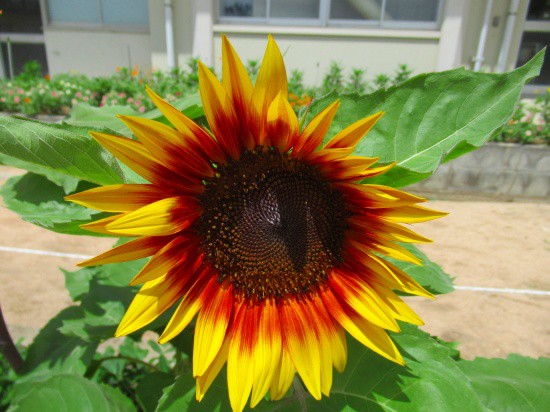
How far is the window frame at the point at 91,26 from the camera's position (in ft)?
24.1

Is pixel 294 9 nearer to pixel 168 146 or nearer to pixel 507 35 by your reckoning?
pixel 507 35

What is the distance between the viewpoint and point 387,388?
0.55 m

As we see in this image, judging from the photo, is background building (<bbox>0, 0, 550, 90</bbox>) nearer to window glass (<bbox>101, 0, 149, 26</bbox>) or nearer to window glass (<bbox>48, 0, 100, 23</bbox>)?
window glass (<bbox>101, 0, 149, 26</bbox>)

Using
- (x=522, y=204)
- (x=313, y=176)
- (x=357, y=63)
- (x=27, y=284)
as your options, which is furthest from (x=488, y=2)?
(x=313, y=176)

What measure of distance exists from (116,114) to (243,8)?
22.1 ft

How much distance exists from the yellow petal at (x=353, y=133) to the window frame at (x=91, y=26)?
7.52 m

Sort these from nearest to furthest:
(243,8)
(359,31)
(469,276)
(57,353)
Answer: (57,353), (469,276), (359,31), (243,8)

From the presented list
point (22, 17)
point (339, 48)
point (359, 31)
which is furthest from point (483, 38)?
point (22, 17)

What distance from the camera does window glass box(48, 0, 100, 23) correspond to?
749 cm

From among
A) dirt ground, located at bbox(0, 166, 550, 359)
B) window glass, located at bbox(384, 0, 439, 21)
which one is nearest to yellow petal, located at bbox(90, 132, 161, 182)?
dirt ground, located at bbox(0, 166, 550, 359)

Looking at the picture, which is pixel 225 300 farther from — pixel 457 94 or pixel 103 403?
pixel 457 94

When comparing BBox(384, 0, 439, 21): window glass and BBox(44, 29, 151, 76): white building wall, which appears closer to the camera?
BBox(384, 0, 439, 21): window glass

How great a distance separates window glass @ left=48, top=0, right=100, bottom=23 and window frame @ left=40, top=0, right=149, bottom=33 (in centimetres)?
5

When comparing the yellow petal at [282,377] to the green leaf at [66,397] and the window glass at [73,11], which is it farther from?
the window glass at [73,11]
